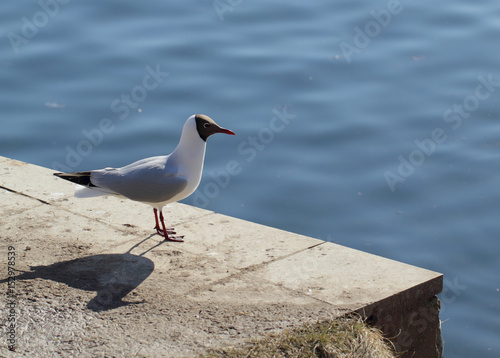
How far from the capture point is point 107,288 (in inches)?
182

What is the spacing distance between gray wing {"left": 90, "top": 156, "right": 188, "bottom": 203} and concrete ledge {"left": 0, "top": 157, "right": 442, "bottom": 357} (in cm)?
38

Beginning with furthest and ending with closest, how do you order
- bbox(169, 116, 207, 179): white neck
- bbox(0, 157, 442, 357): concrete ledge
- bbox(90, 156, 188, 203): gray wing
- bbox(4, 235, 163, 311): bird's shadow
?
bbox(169, 116, 207, 179): white neck, bbox(90, 156, 188, 203): gray wing, bbox(4, 235, 163, 311): bird's shadow, bbox(0, 157, 442, 357): concrete ledge

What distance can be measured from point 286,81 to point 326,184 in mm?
2249

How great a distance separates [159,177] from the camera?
5164 millimetres

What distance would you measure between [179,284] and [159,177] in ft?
2.75

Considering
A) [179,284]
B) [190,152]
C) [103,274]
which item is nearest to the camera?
[179,284]

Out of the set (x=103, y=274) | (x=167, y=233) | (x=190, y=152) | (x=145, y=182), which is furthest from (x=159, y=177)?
(x=103, y=274)

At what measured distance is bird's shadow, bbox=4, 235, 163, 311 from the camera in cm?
451

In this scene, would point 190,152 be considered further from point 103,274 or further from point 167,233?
point 103,274

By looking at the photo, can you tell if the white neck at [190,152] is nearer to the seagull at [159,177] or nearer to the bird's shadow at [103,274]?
the seagull at [159,177]

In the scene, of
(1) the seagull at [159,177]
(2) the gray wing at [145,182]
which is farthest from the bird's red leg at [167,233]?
(2) the gray wing at [145,182]

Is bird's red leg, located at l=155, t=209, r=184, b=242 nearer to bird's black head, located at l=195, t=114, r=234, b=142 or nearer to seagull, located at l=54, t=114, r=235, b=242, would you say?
seagull, located at l=54, t=114, r=235, b=242

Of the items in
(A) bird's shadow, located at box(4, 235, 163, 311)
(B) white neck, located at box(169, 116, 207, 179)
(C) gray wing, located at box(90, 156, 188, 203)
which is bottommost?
(A) bird's shadow, located at box(4, 235, 163, 311)

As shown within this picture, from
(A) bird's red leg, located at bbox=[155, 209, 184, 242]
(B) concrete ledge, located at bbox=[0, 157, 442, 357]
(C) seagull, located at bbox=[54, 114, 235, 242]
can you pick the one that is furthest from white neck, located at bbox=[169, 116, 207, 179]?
(B) concrete ledge, located at bbox=[0, 157, 442, 357]
